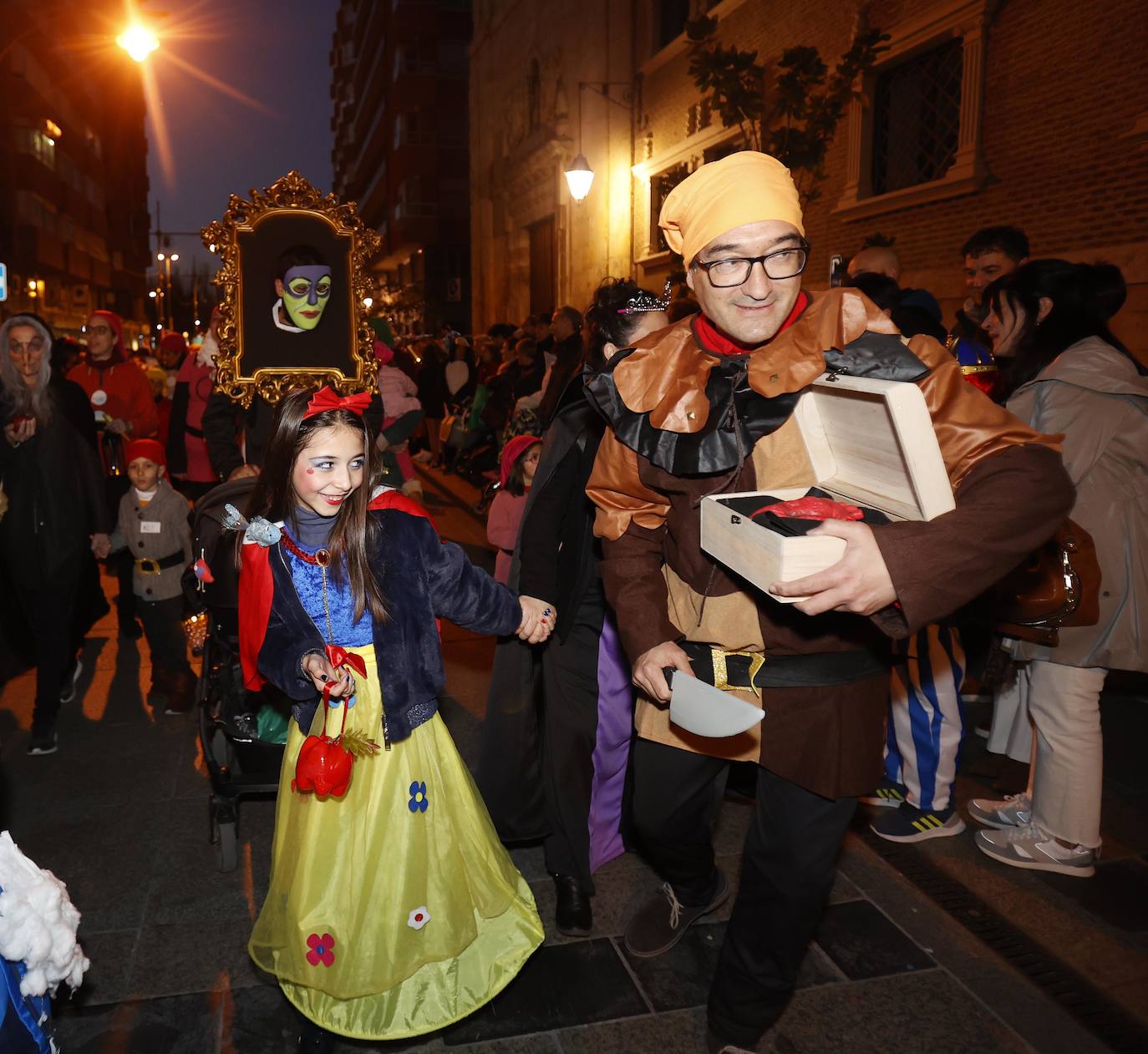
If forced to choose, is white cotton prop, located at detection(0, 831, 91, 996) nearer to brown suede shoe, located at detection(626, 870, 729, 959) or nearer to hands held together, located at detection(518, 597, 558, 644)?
hands held together, located at detection(518, 597, 558, 644)

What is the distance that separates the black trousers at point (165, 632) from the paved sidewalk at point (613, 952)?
984 millimetres

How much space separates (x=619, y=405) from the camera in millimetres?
2520

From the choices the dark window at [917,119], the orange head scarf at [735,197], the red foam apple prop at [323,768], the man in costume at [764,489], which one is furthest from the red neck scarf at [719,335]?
the dark window at [917,119]

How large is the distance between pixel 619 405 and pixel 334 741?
123cm

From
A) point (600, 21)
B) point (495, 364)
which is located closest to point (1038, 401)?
point (495, 364)

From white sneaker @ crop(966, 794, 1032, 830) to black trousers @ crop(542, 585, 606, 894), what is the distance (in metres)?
1.84

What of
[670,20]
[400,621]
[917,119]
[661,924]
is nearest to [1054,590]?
[661,924]

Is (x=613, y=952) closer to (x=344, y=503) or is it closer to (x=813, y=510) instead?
(x=344, y=503)

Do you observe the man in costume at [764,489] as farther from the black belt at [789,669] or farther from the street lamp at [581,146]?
the street lamp at [581,146]

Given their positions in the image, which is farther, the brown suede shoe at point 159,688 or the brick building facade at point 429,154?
the brick building facade at point 429,154

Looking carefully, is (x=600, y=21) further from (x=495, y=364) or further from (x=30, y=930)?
(x=30, y=930)

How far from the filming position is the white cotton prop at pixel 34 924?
1600 mm

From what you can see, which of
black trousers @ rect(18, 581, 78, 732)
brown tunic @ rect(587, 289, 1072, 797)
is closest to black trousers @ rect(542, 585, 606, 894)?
brown tunic @ rect(587, 289, 1072, 797)

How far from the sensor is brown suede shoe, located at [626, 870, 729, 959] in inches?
125
